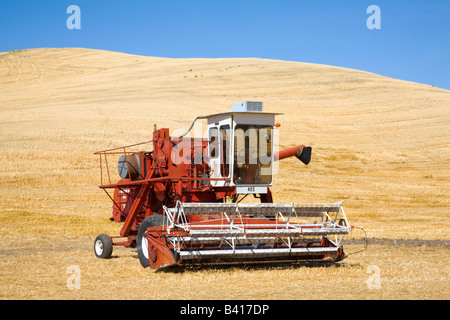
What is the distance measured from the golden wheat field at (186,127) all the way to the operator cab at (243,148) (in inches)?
89.5

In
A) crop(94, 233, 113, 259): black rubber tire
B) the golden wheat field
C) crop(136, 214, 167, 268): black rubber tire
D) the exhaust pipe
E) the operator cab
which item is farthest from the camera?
the exhaust pipe

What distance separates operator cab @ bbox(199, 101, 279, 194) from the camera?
12.6 metres

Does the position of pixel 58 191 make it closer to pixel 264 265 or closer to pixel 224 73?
pixel 264 265

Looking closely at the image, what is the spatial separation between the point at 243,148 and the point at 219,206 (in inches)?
82.7

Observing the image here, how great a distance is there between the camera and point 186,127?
113ft

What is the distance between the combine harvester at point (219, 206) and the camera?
420 inches

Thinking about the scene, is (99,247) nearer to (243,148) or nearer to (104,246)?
(104,246)

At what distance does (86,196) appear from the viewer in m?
24.0

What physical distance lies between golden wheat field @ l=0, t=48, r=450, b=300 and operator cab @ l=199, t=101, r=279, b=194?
227 cm
